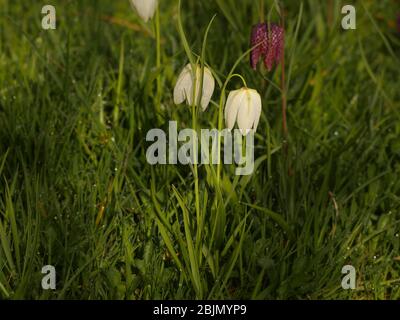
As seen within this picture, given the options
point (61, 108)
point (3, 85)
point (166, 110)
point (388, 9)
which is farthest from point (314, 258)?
point (388, 9)

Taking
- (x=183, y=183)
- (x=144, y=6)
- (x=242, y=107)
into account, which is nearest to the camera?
(x=242, y=107)

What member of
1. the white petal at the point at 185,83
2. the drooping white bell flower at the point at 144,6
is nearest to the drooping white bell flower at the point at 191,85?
the white petal at the point at 185,83

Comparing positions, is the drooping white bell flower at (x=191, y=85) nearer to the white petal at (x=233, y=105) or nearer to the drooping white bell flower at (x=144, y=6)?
the white petal at (x=233, y=105)

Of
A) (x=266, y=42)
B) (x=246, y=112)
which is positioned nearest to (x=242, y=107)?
(x=246, y=112)

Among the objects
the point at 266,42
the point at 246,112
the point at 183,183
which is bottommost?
the point at 183,183

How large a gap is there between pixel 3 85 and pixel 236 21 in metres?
0.62

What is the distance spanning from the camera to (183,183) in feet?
5.34

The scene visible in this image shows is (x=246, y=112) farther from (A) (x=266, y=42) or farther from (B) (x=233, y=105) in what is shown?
(A) (x=266, y=42)

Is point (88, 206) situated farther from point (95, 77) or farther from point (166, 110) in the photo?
point (95, 77)

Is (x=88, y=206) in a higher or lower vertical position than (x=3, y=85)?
lower

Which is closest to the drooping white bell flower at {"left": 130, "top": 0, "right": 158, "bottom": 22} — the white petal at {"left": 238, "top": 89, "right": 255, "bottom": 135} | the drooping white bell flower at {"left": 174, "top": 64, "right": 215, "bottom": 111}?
the drooping white bell flower at {"left": 174, "top": 64, "right": 215, "bottom": 111}

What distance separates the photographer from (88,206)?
5.30 ft

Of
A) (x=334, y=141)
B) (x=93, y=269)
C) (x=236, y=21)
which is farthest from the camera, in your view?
(x=236, y=21)

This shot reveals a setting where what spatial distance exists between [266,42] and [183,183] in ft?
1.04
